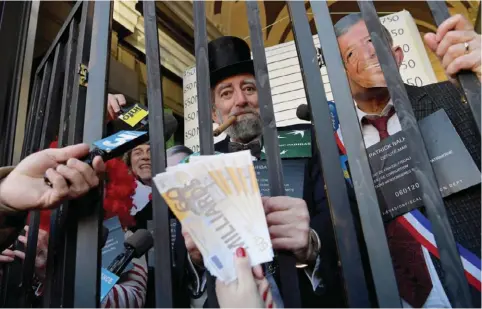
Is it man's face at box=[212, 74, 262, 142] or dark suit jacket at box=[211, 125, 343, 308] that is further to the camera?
man's face at box=[212, 74, 262, 142]

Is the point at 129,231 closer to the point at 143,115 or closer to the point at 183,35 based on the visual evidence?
the point at 143,115

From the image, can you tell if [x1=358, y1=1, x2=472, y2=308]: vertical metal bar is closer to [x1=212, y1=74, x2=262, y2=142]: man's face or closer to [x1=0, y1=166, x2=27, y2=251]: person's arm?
[x1=0, y1=166, x2=27, y2=251]: person's arm

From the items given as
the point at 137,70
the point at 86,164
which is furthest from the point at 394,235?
the point at 137,70

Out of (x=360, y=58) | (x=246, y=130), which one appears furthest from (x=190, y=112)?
(x=360, y=58)

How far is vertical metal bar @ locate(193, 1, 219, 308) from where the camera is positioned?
2.73 feet

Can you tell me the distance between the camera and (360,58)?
2092 millimetres

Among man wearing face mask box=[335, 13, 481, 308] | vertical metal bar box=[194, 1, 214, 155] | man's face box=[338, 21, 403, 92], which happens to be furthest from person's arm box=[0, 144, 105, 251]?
man's face box=[338, 21, 403, 92]

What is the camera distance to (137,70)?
11.6ft

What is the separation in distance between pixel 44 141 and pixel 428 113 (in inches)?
54.9

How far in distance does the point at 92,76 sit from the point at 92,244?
0.46m

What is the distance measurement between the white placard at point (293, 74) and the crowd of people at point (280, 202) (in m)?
0.66

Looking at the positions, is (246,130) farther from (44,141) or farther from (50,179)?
(50,179)

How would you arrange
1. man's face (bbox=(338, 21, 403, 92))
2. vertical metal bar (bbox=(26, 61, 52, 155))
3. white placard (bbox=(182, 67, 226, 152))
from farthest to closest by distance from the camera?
white placard (bbox=(182, 67, 226, 152)) → man's face (bbox=(338, 21, 403, 92)) → vertical metal bar (bbox=(26, 61, 52, 155))

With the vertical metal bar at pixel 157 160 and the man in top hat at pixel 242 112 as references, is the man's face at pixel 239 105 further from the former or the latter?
the vertical metal bar at pixel 157 160
